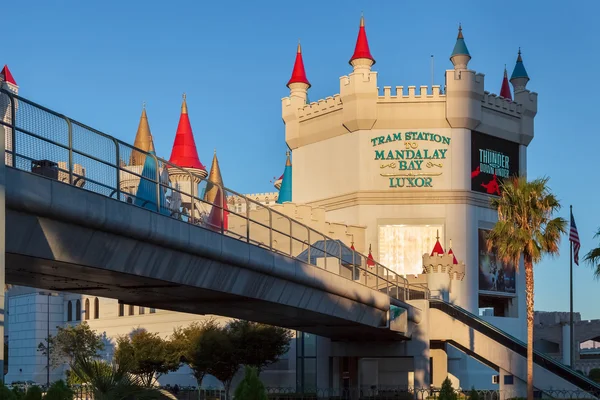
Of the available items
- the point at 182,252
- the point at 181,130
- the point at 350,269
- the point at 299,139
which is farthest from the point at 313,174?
the point at 182,252

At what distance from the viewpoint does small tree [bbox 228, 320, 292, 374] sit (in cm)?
5803

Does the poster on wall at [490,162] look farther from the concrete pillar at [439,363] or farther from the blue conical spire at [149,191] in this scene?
the blue conical spire at [149,191]

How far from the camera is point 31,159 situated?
60.3ft

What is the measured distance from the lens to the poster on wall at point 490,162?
74.3 m

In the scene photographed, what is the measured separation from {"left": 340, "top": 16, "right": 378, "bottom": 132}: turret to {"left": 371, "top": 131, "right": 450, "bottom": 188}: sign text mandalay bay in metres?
1.95

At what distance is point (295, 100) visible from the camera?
8256cm

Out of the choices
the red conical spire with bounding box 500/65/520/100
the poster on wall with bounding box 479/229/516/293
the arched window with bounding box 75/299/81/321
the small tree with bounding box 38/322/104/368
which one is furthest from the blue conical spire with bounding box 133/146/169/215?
the arched window with bounding box 75/299/81/321

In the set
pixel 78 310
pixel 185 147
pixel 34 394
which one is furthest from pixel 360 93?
pixel 34 394

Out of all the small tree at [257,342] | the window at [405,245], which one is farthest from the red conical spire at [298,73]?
the small tree at [257,342]

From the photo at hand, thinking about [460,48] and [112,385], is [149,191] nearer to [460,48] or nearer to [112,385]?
[112,385]

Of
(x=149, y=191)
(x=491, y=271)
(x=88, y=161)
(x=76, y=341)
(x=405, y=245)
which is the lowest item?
(x=76, y=341)

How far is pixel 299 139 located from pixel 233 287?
54.2 m

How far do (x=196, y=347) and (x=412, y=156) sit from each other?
24.4m

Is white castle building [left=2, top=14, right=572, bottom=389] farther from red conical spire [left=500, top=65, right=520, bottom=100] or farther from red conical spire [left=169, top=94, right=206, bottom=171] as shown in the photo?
red conical spire [left=169, top=94, right=206, bottom=171]
